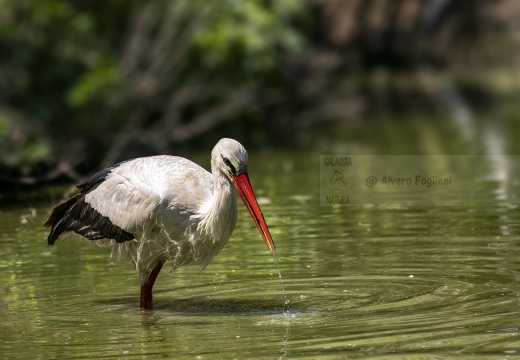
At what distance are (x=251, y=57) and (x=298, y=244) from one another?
8.42 meters

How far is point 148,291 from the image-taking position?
25.8 feet

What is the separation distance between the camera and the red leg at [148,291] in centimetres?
771

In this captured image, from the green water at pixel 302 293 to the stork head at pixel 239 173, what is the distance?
1.94 feet

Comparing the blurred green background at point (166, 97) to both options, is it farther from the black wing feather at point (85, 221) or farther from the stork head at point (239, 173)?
the stork head at point (239, 173)

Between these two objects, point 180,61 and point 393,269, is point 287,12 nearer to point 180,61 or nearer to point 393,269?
point 180,61

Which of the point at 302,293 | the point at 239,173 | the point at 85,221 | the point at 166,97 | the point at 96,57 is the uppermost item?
A: the point at 96,57

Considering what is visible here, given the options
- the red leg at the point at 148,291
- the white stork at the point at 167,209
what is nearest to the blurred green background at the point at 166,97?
Answer: the white stork at the point at 167,209

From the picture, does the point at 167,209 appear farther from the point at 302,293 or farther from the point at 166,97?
the point at 166,97

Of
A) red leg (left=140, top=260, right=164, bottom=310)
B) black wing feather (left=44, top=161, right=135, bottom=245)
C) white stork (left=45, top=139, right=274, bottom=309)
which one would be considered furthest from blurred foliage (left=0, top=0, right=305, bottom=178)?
red leg (left=140, top=260, right=164, bottom=310)

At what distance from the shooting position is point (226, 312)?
7246 mm

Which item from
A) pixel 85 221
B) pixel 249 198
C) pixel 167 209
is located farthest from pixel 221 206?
pixel 85 221

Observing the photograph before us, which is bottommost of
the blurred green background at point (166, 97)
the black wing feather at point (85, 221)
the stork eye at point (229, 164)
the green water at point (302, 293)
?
the green water at point (302, 293)

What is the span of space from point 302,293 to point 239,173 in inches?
39.8

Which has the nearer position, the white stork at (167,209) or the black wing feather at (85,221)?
the white stork at (167,209)
